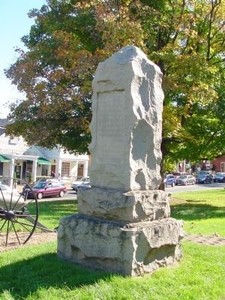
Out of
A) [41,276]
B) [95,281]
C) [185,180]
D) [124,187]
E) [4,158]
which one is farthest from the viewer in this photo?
[185,180]

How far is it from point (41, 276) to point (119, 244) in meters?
1.18

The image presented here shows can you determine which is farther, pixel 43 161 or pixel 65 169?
pixel 65 169

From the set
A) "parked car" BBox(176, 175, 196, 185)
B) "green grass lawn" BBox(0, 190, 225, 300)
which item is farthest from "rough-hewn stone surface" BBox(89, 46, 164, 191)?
"parked car" BBox(176, 175, 196, 185)

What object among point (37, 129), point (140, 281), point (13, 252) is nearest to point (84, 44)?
→ point (37, 129)

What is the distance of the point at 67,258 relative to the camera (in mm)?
7098

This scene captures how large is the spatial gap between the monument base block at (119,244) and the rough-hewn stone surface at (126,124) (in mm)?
703

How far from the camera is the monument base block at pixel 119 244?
6398mm

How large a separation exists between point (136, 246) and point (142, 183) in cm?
120

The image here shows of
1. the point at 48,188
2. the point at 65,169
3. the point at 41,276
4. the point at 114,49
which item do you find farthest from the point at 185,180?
the point at 41,276

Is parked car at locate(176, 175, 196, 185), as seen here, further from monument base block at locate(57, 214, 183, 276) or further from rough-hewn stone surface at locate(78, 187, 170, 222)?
monument base block at locate(57, 214, 183, 276)

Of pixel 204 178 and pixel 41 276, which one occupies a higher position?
pixel 204 178

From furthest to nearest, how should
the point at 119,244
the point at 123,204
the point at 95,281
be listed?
the point at 123,204, the point at 119,244, the point at 95,281

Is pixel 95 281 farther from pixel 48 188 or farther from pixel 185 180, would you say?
pixel 185 180

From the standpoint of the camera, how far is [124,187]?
705 cm
